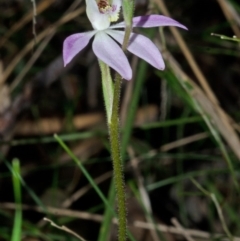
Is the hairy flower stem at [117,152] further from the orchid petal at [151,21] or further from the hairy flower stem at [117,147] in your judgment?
the orchid petal at [151,21]

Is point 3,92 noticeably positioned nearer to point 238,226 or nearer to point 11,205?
point 11,205

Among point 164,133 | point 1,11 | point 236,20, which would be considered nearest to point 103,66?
point 236,20

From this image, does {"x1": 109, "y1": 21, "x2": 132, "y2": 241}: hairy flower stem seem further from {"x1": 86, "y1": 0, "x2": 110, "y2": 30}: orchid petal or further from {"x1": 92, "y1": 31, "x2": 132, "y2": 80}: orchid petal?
{"x1": 86, "y1": 0, "x2": 110, "y2": 30}: orchid petal

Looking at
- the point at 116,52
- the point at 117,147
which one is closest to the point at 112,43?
the point at 116,52

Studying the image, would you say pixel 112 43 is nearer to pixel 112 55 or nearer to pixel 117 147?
pixel 112 55

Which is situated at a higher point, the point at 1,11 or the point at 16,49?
the point at 1,11

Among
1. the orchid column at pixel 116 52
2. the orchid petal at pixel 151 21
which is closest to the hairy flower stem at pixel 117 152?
the orchid column at pixel 116 52

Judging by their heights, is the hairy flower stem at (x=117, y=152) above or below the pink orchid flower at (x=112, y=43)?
below

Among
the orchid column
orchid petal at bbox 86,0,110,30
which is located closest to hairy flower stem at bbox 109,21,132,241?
the orchid column
